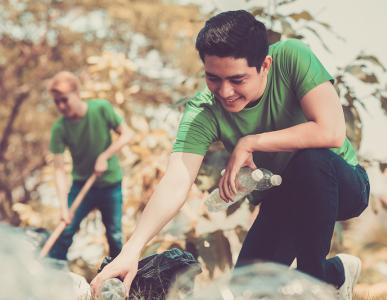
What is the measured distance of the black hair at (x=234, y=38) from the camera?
2.05 m

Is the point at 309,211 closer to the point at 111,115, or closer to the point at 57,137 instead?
the point at 111,115

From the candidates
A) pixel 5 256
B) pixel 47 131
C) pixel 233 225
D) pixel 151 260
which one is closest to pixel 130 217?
pixel 233 225

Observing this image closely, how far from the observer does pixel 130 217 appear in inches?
203

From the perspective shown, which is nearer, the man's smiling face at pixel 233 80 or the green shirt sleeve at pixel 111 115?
the man's smiling face at pixel 233 80

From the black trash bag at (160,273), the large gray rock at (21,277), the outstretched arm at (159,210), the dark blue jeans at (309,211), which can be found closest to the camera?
the large gray rock at (21,277)

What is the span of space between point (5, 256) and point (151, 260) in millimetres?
672

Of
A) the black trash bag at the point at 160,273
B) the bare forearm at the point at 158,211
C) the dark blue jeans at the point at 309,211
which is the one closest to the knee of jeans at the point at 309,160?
the dark blue jeans at the point at 309,211

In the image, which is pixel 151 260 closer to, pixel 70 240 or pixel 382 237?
pixel 70 240

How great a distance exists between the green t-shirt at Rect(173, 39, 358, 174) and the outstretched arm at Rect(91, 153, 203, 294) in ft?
0.18

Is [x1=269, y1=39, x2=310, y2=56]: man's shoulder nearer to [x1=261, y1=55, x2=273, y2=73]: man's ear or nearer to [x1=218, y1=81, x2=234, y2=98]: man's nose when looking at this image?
[x1=261, y1=55, x2=273, y2=73]: man's ear

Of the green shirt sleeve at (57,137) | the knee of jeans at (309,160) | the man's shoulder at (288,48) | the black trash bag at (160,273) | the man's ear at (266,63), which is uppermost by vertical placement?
the man's shoulder at (288,48)

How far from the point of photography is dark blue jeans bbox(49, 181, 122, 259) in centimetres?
464

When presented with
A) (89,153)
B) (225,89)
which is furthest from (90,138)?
(225,89)

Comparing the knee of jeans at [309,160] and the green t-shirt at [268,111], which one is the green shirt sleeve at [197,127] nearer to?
the green t-shirt at [268,111]
